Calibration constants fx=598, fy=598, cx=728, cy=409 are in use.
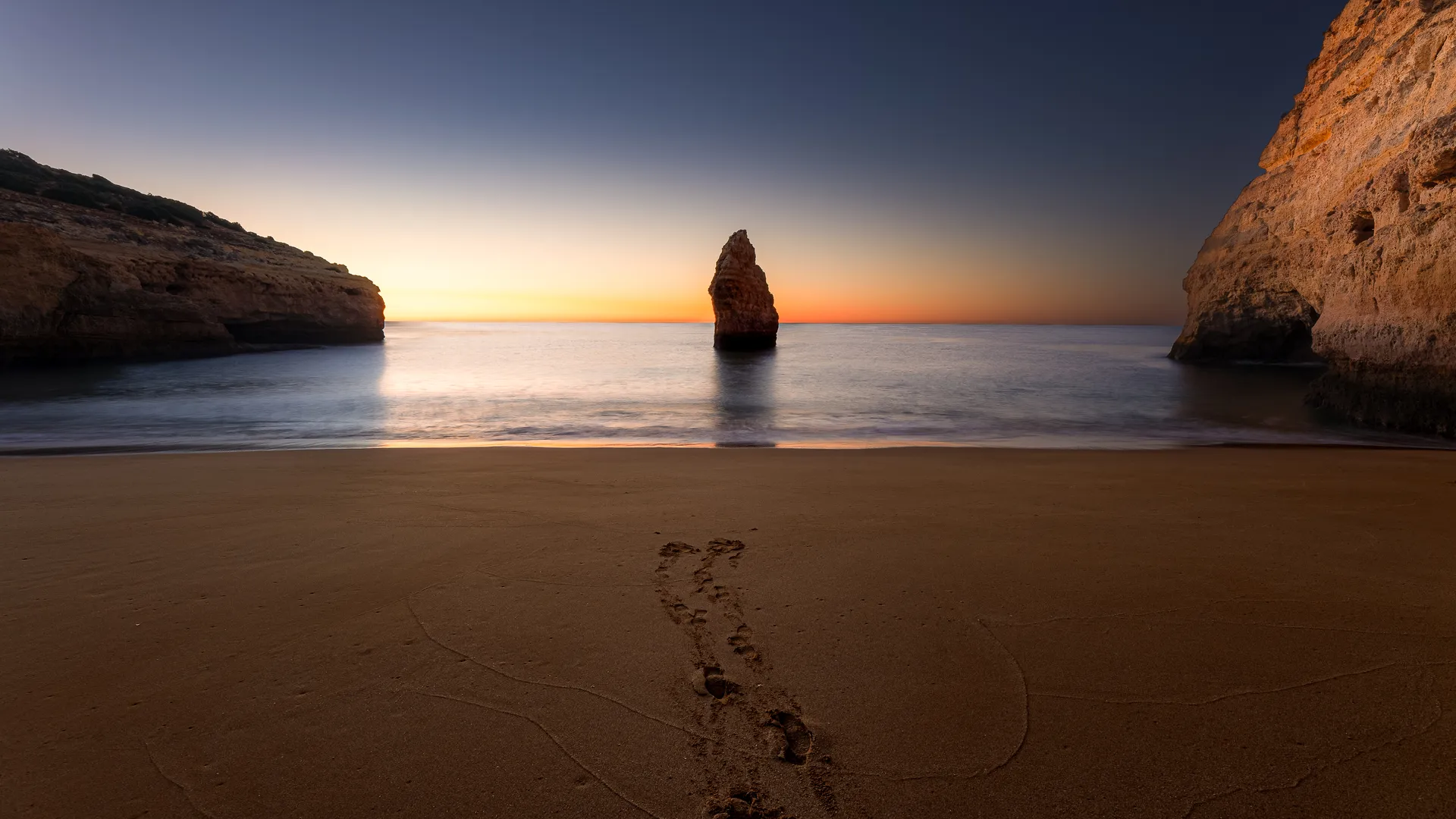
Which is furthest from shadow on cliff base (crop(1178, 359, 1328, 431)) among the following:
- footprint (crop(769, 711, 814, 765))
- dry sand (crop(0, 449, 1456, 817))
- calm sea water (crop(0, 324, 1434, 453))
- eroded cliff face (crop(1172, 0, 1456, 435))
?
footprint (crop(769, 711, 814, 765))

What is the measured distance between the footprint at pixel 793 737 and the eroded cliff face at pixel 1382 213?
12.7 meters

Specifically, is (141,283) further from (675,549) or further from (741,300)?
(675,549)

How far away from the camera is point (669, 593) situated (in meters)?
3.01

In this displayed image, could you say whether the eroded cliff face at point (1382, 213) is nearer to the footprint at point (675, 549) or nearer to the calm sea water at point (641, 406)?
the calm sea water at point (641, 406)

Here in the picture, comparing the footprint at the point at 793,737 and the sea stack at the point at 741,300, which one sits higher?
the sea stack at the point at 741,300

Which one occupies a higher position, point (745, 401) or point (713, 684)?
point (713, 684)

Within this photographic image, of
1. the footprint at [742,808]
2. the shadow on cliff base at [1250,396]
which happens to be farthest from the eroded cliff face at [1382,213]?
the footprint at [742,808]

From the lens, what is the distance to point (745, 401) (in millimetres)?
16828

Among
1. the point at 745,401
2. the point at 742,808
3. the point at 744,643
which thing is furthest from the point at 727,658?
the point at 745,401

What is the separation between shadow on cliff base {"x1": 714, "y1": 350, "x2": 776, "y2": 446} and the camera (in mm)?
11078

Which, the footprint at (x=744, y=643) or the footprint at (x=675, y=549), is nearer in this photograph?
the footprint at (x=744, y=643)

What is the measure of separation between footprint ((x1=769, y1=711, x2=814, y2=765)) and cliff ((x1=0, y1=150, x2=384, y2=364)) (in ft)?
96.9

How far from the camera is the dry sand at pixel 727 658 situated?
171 centimetres

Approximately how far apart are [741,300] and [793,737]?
3566 centimetres
